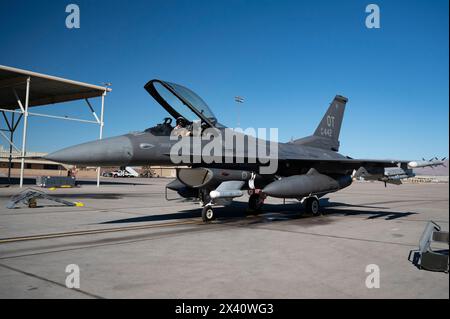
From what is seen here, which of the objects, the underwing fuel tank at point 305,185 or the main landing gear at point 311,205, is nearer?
the underwing fuel tank at point 305,185

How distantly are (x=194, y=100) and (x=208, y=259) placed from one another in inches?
241

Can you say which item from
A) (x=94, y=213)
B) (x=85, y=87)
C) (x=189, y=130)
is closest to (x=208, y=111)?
(x=189, y=130)

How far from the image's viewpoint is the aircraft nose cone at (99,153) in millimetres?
8442

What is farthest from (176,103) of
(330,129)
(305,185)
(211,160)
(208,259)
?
(330,129)

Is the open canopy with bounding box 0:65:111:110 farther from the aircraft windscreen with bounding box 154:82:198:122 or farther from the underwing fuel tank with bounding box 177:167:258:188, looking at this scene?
the underwing fuel tank with bounding box 177:167:258:188

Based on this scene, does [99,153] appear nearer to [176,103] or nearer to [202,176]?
[176,103]

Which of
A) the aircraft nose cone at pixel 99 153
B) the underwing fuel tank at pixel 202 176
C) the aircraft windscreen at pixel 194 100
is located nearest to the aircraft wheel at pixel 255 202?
the underwing fuel tank at pixel 202 176

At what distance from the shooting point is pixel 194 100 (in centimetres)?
1102

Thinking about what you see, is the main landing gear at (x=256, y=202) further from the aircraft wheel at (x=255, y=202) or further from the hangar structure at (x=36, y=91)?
the hangar structure at (x=36, y=91)

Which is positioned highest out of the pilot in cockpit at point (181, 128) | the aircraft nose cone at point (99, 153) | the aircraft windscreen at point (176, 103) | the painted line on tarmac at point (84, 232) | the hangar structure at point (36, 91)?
the hangar structure at point (36, 91)

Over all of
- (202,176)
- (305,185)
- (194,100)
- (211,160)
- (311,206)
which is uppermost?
(194,100)
